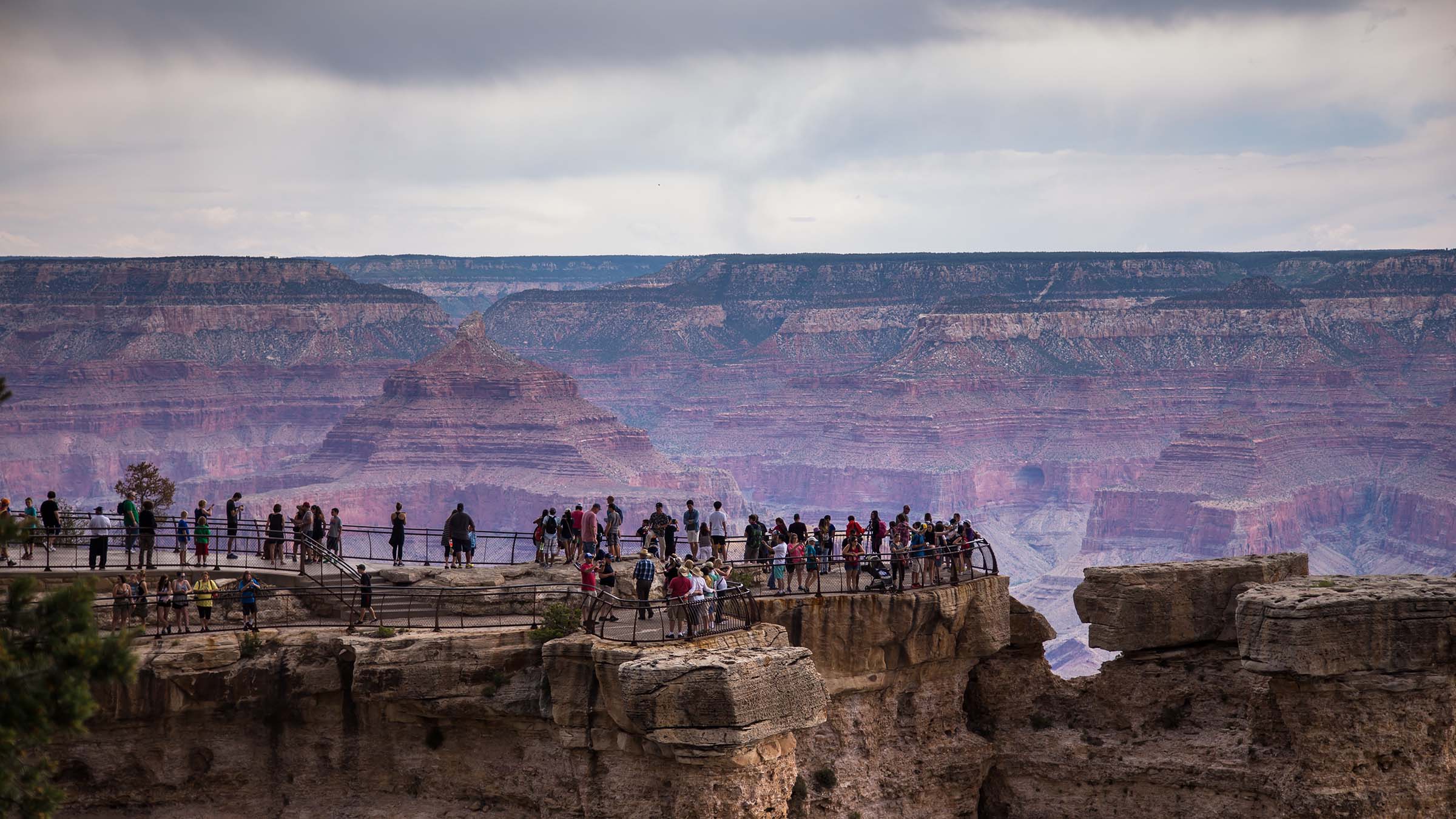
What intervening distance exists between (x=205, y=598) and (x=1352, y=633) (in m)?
20.9

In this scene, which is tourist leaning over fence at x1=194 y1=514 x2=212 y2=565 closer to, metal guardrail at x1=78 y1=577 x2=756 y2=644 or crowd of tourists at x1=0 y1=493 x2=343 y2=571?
crowd of tourists at x1=0 y1=493 x2=343 y2=571

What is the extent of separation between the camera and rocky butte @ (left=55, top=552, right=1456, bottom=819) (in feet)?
99.5

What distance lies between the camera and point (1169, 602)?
39.0 meters

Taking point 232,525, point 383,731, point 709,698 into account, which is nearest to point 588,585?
point 383,731

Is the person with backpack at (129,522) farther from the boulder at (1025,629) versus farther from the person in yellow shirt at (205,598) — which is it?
the boulder at (1025,629)

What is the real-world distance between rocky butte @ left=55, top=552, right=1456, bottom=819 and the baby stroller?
45 centimetres

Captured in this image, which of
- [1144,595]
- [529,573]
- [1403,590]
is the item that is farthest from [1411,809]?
[529,573]

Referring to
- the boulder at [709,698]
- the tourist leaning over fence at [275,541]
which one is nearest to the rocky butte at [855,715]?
the boulder at [709,698]

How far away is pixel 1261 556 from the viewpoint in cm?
4031

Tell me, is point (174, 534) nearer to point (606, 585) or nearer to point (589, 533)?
point (589, 533)

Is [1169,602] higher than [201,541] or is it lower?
lower

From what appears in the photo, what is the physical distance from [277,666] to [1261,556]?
2097cm

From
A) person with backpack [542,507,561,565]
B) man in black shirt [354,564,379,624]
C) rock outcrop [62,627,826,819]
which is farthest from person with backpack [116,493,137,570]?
person with backpack [542,507,561,565]

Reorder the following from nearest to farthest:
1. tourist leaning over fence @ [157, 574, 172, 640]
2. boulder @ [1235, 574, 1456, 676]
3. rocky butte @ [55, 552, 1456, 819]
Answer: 1. rocky butte @ [55, 552, 1456, 819]
2. tourist leaning over fence @ [157, 574, 172, 640]
3. boulder @ [1235, 574, 1456, 676]
